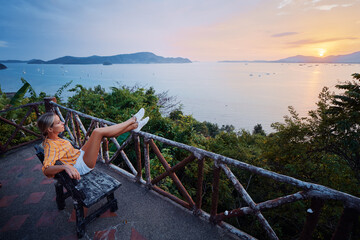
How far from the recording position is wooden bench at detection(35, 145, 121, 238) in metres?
2.04

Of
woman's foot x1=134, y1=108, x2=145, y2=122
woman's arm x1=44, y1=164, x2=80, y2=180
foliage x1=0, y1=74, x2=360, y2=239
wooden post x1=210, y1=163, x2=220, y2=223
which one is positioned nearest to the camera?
woman's arm x1=44, y1=164, x2=80, y2=180

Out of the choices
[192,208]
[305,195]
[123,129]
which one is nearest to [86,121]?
[123,129]

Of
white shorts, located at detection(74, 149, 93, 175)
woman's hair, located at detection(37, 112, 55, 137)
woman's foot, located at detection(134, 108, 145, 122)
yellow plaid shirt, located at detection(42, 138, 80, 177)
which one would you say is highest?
woman's hair, located at detection(37, 112, 55, 137)

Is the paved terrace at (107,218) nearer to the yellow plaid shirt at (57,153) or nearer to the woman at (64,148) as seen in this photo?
the woman at (64,148)

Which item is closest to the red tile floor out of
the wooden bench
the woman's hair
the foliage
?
the wooden bench

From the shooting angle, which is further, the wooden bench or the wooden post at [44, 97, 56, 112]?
the wooden post at [44, 97, 56, 112]

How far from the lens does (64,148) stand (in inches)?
88.3

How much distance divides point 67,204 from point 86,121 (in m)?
4.63

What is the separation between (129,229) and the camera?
7.89 ft

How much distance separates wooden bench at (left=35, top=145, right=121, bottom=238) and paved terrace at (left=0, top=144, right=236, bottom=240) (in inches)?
7.1

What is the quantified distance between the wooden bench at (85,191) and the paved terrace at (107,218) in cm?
18

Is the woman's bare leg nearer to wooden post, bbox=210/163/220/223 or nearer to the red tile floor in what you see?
the red tile floor

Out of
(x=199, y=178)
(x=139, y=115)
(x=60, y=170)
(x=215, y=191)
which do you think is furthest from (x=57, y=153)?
(x=215, y=191)

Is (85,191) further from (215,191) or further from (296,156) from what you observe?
(296,156)
